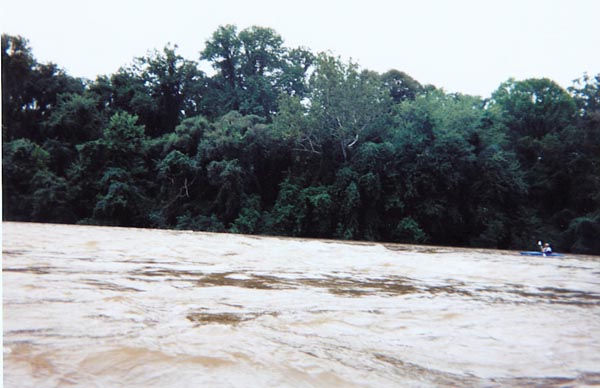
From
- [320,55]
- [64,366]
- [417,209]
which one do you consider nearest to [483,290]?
[64,366]

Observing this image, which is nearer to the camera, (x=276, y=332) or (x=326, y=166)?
(x=276, y=332)

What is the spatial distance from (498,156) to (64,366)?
17226 millimetres

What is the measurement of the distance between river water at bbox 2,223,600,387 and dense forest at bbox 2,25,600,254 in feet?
41.8

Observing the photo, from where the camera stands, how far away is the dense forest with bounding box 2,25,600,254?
17.1m

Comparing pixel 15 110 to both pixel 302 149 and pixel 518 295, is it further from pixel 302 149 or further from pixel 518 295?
pixel 518 295

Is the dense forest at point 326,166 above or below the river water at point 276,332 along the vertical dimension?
above

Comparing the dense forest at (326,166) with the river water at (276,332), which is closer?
the river water at (276,332)

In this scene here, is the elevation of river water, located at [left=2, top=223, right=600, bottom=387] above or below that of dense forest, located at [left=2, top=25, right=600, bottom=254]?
below

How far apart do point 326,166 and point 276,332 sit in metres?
16.0

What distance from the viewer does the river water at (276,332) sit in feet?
5.71

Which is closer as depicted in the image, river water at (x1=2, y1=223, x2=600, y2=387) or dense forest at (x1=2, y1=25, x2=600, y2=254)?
river water at (x1=2, y1=223, x2=600, y2=387)

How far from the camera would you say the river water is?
1.74 meters

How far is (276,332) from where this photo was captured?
238 centimetres

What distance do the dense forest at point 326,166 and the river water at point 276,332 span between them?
12752 mm
